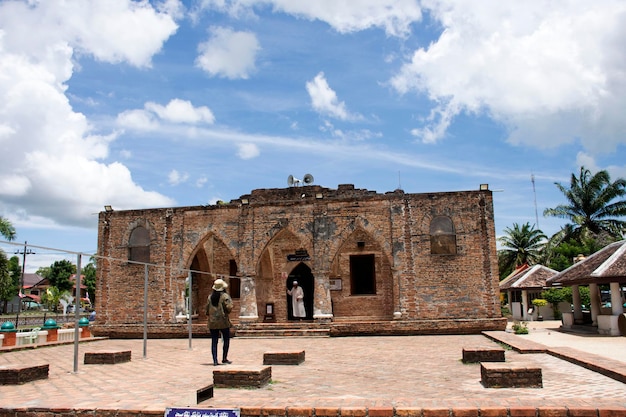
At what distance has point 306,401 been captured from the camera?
5.93m

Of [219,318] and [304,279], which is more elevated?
[304,279]

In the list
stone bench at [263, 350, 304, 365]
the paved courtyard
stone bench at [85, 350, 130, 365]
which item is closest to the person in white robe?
the paved courtyard

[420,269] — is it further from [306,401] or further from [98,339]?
[306,401]

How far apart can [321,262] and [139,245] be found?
303 inches

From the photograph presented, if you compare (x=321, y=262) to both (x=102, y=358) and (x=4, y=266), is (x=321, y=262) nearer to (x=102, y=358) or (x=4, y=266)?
(x=102, y=358)

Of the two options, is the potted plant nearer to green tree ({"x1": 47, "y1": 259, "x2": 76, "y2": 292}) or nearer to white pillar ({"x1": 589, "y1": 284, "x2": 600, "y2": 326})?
white pillar ({"x1": 589, "y1": 284, "x2": 600, "y2": 326})

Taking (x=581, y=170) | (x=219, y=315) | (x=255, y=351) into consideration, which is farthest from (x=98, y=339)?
(x=581, y=170)

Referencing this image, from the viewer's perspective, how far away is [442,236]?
19.1 meters

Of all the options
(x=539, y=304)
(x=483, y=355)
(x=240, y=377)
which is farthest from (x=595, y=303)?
(x=240, y=377)

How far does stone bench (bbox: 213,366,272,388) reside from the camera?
717 centimetres

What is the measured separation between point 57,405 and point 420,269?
14.5 metres

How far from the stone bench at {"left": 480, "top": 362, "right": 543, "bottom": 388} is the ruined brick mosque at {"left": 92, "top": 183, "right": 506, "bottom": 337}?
1086 cm

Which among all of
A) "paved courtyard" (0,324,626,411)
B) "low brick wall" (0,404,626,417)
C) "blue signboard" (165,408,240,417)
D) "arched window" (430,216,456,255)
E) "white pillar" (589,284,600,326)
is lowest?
"paved courtyard" (0,324,626,411)

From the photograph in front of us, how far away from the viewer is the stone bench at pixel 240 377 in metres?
7.17
